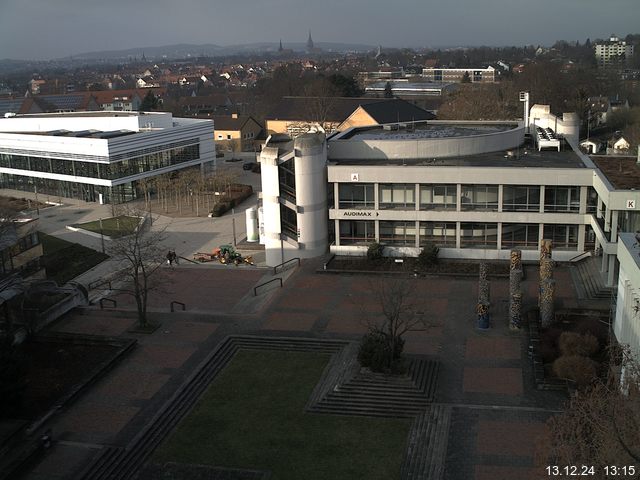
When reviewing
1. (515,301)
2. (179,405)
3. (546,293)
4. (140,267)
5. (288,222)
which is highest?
(288,222)

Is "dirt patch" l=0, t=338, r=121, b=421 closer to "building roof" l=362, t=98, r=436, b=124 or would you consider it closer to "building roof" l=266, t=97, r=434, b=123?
"building roof" l=362, t=98, r=436, b=124

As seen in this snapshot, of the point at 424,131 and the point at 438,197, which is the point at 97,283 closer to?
the point at 438,197

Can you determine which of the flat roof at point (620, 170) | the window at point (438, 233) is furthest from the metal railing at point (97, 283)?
the flat roof at point (620, 170)

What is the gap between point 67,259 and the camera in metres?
44.5

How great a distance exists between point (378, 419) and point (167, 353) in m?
10.00

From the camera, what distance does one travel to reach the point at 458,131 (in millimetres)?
49781

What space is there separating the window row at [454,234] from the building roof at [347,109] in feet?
138

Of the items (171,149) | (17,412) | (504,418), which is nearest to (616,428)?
(504,418)

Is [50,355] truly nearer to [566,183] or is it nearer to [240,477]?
[240,477]

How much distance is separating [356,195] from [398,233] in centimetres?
326

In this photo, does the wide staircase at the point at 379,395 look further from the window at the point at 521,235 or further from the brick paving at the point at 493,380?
Result: the window at the point at 521,235

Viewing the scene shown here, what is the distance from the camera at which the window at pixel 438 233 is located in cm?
4016

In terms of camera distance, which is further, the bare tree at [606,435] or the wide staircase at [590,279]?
the wide staircase at [590,279]

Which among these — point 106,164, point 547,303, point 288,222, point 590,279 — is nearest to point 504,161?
point 590,279
